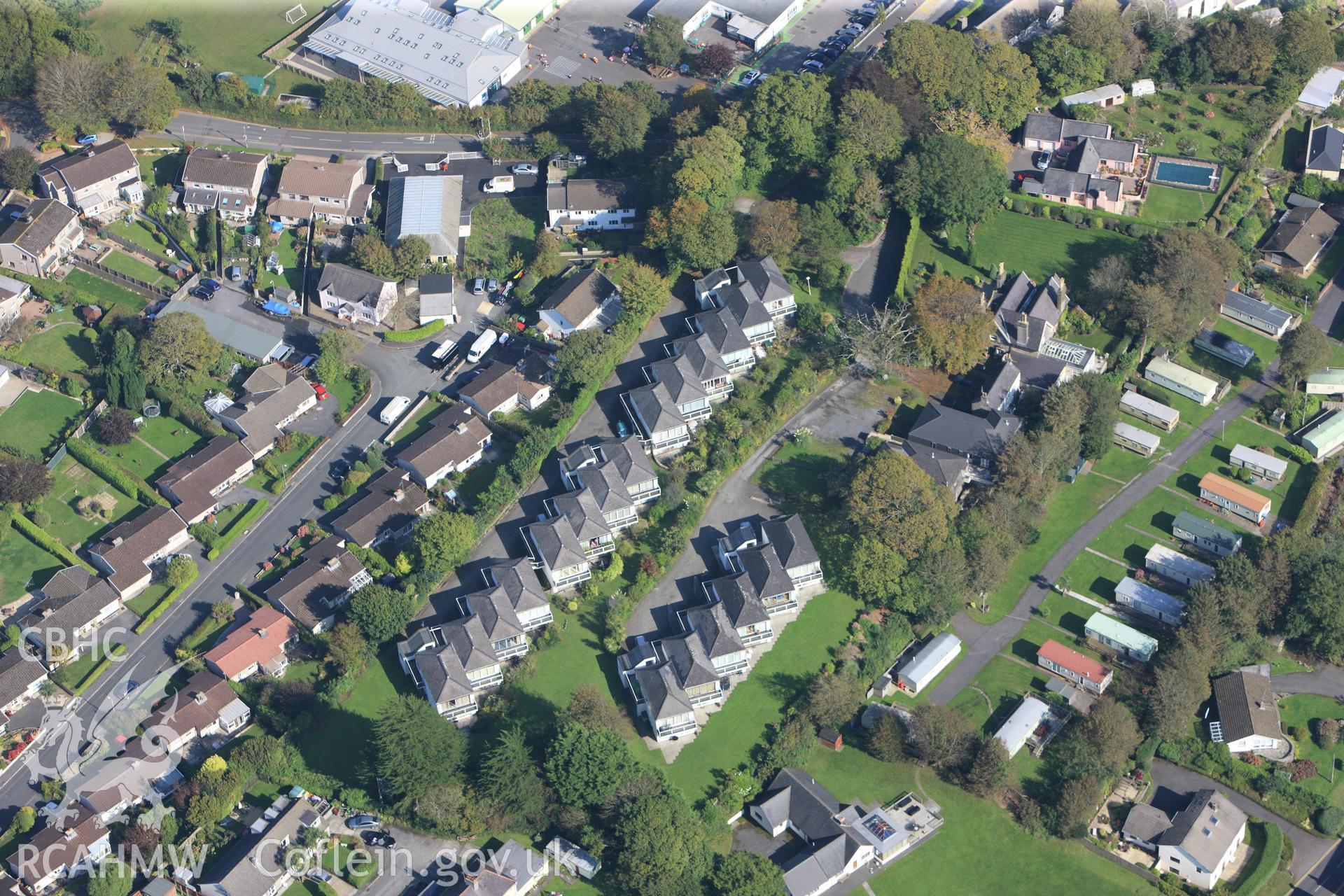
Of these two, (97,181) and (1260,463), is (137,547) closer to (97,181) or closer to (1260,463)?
(97,181)

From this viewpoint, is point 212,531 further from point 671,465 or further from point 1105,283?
point 1105,283

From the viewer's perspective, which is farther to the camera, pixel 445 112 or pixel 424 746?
pixel 445 112

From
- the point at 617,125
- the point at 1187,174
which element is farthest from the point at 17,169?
the point at 1187,174

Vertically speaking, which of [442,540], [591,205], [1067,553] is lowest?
[442,540]

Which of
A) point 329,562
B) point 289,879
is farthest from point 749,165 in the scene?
point 289,879

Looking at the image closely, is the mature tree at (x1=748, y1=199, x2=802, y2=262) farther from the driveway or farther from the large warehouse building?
the driveway
